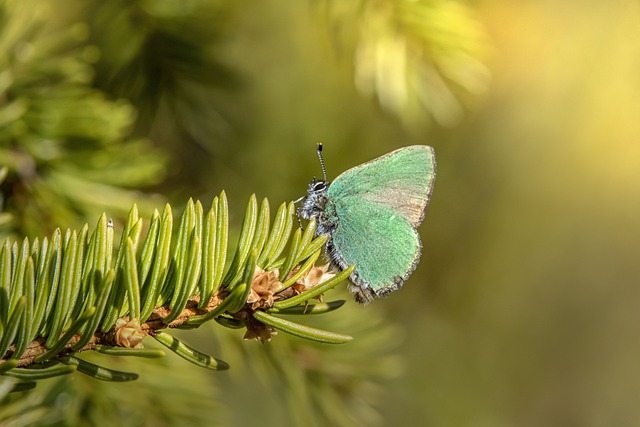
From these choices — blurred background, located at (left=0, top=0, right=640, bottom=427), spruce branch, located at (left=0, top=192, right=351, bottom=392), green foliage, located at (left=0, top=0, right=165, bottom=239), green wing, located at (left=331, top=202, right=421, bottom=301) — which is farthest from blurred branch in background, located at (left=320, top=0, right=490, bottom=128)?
spruce branch, located at (left=0, top=192, right=351, bottom=392)

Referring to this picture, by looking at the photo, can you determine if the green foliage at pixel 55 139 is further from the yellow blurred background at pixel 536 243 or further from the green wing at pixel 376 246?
the yellow blurred background at pixel 536 243

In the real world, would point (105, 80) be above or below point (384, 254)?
above

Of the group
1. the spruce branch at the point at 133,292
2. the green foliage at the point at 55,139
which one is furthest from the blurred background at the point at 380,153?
the spruce branch at the point at 133,292

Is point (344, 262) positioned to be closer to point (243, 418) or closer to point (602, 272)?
point (243, 418)

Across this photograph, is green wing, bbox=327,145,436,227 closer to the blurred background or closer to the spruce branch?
the blurred background

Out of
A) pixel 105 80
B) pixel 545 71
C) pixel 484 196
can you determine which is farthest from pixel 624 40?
pixel 105 80

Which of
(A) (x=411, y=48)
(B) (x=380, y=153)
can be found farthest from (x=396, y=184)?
(B) (x=380, y=153)

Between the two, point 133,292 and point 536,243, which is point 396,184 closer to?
point 133,292
